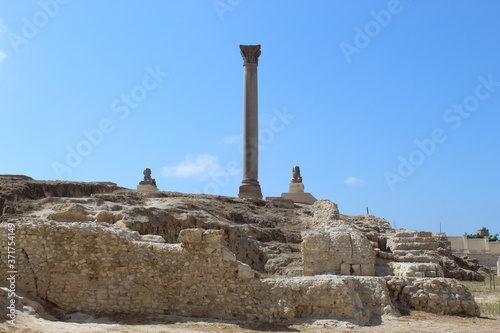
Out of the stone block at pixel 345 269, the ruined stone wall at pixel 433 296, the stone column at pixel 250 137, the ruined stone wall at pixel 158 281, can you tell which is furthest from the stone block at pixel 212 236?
the stone column at pixel 250 137

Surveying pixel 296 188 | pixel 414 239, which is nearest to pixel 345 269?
pixel 414 239

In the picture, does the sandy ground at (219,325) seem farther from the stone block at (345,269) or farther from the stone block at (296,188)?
the stone block at (296,188)

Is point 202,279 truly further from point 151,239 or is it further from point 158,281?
point 151,239

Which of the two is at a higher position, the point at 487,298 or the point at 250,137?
the point at 250,137

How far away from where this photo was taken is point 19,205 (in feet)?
70.5

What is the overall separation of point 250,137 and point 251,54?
5.06 m

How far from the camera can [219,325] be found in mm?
11047

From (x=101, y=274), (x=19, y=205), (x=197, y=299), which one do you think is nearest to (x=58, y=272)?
(x=101, y=274)

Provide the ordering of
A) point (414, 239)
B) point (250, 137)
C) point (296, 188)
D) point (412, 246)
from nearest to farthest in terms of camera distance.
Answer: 1. point (412, 246)
2. point (414, 239)
3. point (250, 137)
4. point (296, 188)

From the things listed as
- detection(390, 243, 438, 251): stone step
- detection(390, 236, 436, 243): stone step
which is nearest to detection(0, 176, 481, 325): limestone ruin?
detection(390, 243, 438, 251): stone step

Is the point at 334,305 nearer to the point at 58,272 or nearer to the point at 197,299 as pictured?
the point at 197,299

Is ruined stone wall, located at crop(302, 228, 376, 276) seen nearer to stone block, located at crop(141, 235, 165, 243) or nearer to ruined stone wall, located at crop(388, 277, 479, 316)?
ruined stone wall, located at crop(388, 277, 479, 316)

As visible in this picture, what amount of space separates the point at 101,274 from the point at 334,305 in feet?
16.0

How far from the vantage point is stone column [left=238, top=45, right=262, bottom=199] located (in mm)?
32688
